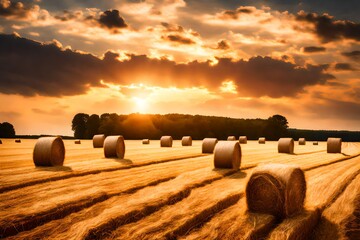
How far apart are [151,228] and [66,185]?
15.4 feet

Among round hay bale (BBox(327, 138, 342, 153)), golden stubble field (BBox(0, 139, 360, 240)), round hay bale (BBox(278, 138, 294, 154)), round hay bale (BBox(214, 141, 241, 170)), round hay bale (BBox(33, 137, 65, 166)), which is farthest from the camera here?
round hay bale (BBox(327, 138, 342, 153))

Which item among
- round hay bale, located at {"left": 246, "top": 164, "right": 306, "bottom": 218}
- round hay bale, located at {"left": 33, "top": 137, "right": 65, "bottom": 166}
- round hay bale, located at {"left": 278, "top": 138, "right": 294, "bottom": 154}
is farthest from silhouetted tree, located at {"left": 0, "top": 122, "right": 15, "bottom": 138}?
round hay bale, located at {"left": 246, "top": 164, "right": 306, "bottom": 218}

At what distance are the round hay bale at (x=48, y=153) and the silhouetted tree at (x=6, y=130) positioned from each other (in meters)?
55.2

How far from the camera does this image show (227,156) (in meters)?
15.0

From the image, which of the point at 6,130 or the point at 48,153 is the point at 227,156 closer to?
the point at 48,153

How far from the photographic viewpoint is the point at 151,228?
21.9ft

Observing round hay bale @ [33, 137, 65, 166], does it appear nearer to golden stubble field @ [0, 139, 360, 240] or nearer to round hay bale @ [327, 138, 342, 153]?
golden stubble field @ [0, 139, 360, 240]

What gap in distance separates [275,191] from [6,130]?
6670cm

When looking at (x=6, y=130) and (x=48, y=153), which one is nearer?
(x=48, y=153)

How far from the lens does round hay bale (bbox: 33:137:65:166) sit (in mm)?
15148

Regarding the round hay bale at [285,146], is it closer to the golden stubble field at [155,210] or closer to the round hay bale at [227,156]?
the round hay bale at [227,156]

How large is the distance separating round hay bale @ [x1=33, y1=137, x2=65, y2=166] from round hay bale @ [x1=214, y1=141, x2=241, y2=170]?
6391 mm

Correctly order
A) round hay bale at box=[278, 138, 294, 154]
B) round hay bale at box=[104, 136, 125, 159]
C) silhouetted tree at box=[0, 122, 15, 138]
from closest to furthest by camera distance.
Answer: round hay bale at box=[104, 136, 125, 159], round hay bale at box=[278, 138, 294, 154], silhouetted tree at box=[0, 122, 15, 138]

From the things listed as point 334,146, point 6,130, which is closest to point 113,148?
point 334,146
